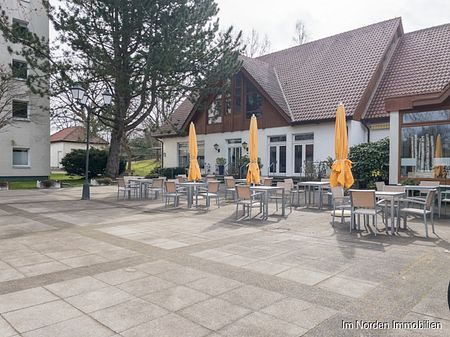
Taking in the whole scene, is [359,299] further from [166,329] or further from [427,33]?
[427,33]

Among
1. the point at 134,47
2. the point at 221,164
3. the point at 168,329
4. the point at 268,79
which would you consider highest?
the point at 134,47

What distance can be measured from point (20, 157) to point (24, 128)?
2.15 m

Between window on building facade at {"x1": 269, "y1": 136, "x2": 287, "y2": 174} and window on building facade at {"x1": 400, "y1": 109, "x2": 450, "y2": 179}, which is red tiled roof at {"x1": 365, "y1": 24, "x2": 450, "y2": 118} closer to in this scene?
window on building facade at {"x1": 400, "y1": 109, "x2": 450, "y2": 179}

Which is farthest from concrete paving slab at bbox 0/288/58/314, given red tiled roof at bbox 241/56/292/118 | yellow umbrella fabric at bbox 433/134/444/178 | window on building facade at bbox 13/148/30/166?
window on building facade at bbox 13/148/30/166

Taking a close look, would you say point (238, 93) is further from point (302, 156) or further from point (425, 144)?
point (425, 144)

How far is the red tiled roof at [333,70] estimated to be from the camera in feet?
64.7

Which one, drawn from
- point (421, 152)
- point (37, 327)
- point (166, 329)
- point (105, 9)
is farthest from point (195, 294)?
point (105, 9)

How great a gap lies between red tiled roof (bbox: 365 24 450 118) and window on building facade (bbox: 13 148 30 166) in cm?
2320

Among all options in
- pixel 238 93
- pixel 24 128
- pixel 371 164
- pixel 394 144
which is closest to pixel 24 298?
pixel 394 144

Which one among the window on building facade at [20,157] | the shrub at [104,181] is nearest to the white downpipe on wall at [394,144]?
the shrub at [104,181]

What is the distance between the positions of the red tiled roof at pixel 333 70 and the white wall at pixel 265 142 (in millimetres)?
787

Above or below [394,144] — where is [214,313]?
below

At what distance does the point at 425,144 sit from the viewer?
13219 mm

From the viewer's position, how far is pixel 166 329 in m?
3.34
